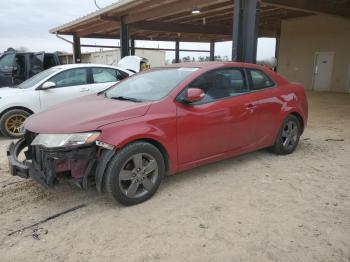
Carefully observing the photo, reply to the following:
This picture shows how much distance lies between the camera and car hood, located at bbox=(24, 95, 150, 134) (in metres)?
3.28

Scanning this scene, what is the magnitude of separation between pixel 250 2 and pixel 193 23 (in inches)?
408

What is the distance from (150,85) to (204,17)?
484 inches

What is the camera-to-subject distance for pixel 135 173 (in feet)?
11.4

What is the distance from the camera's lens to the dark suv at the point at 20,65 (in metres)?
9.63

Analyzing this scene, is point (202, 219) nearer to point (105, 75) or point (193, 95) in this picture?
point (193, 95)

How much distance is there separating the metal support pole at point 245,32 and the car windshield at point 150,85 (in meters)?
4.06

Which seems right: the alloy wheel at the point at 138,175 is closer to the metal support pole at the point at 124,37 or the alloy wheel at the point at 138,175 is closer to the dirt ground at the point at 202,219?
the dirt ground at the point at 202,219

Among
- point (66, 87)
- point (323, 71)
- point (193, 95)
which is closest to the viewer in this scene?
point (193, 95)

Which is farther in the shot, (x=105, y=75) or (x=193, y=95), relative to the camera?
(x=105, y=75)

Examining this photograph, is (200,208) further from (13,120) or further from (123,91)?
(13,120)

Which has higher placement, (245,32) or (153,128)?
(245,32)

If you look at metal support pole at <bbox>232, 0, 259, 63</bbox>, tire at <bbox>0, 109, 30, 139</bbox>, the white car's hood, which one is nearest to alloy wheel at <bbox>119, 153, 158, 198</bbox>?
tire at <bbox>0, 109, 30, 139</bbox>

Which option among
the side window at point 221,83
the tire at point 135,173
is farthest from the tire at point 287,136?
the tire at point 135,173

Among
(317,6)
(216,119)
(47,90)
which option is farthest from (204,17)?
(216,119)
